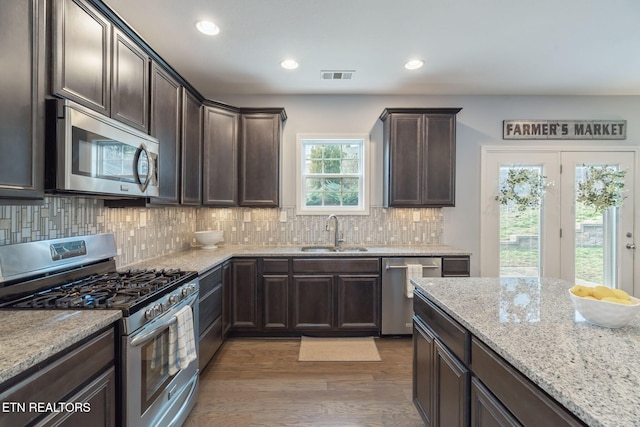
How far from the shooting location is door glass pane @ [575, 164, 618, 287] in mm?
3535

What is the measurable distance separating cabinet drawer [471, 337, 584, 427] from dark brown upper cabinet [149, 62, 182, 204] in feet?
7.59

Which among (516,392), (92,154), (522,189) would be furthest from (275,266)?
(522,189)

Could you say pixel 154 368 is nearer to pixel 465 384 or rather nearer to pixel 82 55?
pixel 465 384

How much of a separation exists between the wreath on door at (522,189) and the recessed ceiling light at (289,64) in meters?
2.95

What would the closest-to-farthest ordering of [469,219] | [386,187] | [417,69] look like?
[417,69] → [386,187] → [469,219]

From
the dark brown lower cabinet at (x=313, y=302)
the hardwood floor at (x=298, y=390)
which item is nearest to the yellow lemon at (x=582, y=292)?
the hardwood floor at (x=298, y=390)

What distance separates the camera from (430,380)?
1548 millimetres

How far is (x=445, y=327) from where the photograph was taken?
1.38 metres

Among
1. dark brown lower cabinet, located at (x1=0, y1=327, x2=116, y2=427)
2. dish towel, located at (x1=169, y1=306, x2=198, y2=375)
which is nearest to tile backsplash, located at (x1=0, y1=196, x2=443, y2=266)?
dish towel, located at (x1=169, y1=306, x2=198, y2=375)

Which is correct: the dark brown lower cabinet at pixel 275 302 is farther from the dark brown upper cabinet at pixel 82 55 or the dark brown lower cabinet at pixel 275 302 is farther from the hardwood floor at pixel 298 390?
the dark brown upper cabinet at pixel 82 55

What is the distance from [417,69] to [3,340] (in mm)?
3482

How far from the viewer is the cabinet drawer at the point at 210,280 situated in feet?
7.34

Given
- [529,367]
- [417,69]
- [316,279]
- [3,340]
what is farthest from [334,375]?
[417,69]

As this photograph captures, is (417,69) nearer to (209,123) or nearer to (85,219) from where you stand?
(209,123)
